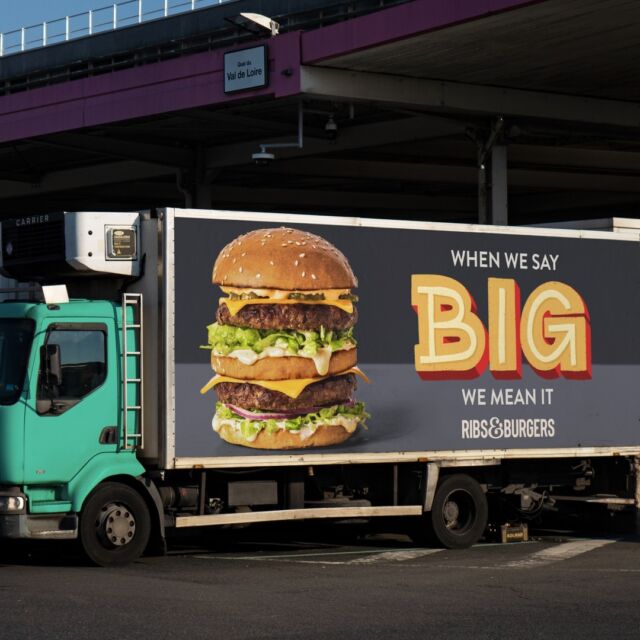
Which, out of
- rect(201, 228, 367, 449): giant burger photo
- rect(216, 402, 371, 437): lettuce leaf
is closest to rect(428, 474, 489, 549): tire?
rect(216, 402, 371, 437): lettuce leaf

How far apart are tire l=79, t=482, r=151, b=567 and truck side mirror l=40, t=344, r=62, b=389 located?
116 centimetres

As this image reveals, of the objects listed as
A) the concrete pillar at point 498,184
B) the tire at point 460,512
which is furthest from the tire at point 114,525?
the concrete pillar at point 498,184

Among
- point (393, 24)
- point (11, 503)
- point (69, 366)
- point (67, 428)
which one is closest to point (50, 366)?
point (69, 366)

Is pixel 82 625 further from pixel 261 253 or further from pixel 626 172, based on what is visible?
pixel 626 172

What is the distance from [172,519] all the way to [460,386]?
3.63 m

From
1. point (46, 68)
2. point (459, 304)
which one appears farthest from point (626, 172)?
point (459, 304)

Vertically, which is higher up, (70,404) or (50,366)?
(50,366)

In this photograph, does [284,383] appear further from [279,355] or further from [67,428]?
[67,428]

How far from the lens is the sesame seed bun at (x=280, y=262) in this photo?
564 inches

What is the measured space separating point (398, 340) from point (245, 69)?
1368 centimetres

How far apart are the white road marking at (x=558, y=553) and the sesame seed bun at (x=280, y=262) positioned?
11.4 feet

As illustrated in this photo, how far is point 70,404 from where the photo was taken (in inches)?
540

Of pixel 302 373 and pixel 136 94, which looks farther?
pixel 136 94

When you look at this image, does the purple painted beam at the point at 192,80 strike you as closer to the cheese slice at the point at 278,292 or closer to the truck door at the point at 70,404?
the cheese slice at the point at 278,292
